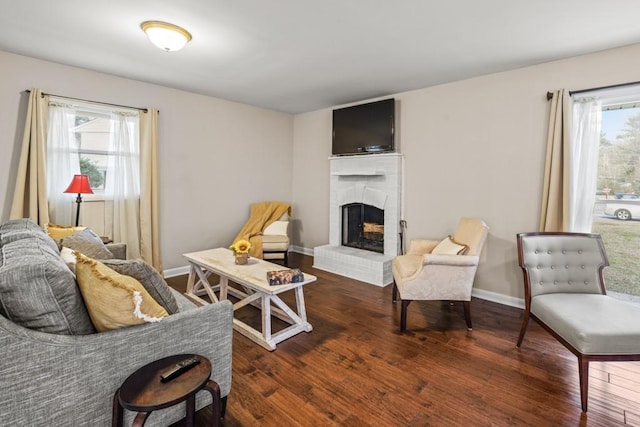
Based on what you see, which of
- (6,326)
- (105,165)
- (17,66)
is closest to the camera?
(6,326)

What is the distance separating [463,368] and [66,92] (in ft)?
14.6

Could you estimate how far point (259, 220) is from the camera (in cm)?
473

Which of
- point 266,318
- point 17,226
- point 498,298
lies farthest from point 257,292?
point 498,298

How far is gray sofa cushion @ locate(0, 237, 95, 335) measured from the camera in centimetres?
114

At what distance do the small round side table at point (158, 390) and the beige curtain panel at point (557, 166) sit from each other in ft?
10.2

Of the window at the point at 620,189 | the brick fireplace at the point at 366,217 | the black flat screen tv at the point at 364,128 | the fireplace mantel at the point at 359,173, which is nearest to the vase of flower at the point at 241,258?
the brick fireplace at the point at 366,217

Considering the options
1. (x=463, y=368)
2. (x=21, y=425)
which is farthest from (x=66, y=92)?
(x=463, y=368)

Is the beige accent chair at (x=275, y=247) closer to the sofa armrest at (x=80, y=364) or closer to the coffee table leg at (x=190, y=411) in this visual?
the sofa armrest at (x=80, y=364)

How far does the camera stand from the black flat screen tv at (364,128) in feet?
13.2

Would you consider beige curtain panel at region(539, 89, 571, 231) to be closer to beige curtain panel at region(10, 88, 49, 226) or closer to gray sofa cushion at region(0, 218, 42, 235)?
gray sofa cushion at region(0, 218, 42, 235)

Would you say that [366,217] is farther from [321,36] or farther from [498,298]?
[321,36]

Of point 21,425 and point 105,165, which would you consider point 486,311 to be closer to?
point 21,425

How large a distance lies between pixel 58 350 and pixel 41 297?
0.69ft

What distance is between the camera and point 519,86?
3105 millimetres
